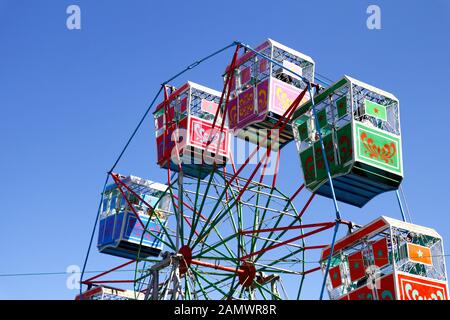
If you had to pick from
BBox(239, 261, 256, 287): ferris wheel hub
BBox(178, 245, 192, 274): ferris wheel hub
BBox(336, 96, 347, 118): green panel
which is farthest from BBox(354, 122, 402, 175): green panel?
BBox(178, 245, 192, 274): ferris wheel hub

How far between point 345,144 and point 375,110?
1.67 meters

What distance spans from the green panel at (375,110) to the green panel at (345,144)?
90 cm

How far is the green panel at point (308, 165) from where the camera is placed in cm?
2308

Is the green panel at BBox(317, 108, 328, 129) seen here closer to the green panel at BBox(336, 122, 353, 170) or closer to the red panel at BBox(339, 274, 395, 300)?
the green panel at BBox(336, 122, 353, 170)

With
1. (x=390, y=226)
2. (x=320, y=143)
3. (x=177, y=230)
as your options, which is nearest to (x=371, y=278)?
(x=390, y=226)

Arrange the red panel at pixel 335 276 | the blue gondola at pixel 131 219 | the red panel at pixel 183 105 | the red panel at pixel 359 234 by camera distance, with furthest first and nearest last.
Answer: the blue gondola at pixel 131 219 → the red panel at pixel 183 105 → the red panel at pixel 335 276 → the red panel at pixel 359 234

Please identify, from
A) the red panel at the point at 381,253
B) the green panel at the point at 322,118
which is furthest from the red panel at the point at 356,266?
the green panel at the point at 322,118

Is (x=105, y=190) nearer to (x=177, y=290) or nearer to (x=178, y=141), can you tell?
(x=178, y=141)

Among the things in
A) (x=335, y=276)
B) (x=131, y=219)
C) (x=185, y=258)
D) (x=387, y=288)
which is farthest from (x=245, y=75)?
(x=387, y=288)

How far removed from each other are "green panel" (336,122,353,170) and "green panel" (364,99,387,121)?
0.90 m

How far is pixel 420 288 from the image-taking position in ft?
64.8

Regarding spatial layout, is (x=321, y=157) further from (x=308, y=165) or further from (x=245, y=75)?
(x=245, y=75)

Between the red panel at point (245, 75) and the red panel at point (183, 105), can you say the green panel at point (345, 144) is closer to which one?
the red panel at point (245, 75)
